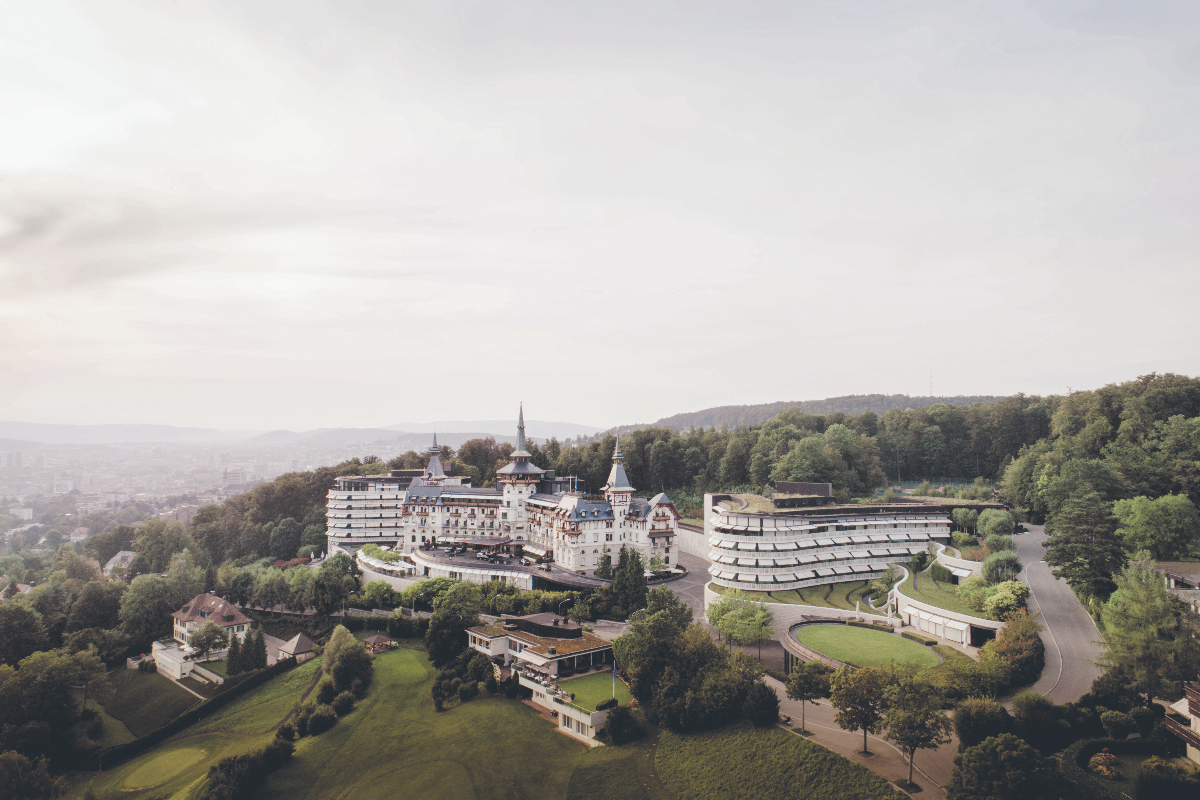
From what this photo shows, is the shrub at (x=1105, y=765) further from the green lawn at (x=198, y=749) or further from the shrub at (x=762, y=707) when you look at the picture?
the green lawn at (x=198, y=749)

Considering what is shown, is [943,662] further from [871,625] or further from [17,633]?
[17,633]

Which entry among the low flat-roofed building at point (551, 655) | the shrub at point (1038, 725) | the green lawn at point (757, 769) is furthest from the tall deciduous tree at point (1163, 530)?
the low flat-roofed building at point (551, 655)

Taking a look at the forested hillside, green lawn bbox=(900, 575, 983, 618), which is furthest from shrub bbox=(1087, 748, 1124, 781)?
the forested hillside

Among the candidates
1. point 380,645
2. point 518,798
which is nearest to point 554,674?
point 518,798

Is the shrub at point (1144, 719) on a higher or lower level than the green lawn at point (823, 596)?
higher

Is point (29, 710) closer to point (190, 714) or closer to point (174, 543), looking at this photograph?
point (190, 714)

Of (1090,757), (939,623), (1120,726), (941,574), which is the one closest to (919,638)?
(939,623)
